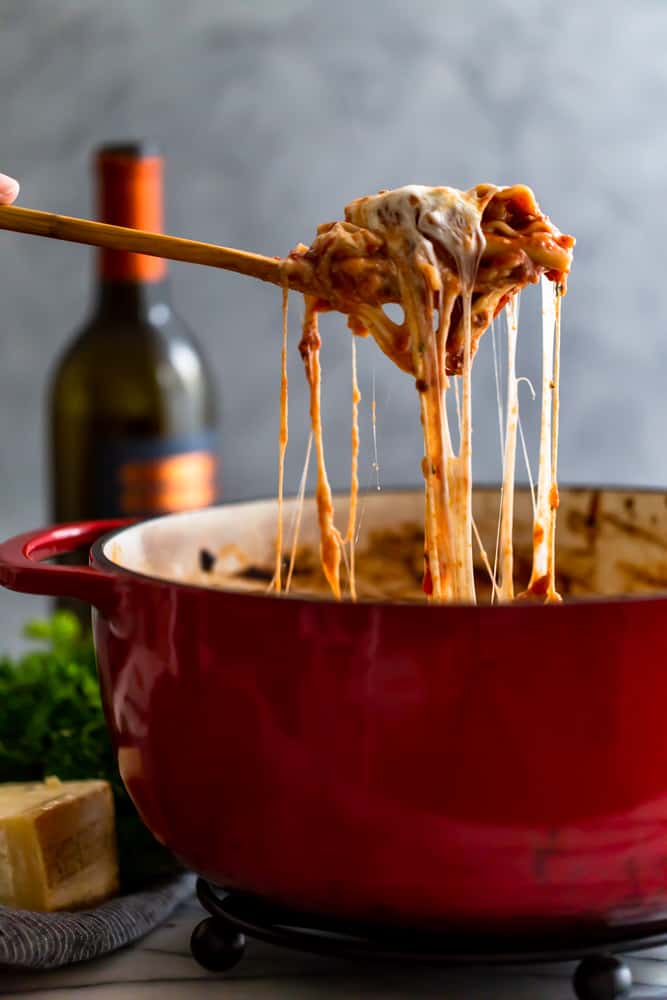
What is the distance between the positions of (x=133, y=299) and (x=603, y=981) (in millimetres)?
1073

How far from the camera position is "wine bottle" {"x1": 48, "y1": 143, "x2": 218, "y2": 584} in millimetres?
1490

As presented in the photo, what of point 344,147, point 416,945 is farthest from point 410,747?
point 344,147

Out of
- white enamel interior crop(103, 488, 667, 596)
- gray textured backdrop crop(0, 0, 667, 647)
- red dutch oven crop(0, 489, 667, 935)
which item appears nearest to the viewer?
red dutch oven crop(0, 489, 667, 935)

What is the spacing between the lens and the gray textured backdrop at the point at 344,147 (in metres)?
1.79

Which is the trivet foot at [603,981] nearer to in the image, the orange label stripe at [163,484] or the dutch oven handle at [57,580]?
the dutch oven handle at [57,580]

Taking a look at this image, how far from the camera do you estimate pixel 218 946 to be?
695 mm

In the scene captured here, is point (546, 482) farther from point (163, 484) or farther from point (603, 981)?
point (163, 484)

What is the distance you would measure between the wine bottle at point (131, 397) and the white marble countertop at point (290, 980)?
2.60ft

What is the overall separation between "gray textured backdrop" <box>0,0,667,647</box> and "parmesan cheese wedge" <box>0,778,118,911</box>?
99cm

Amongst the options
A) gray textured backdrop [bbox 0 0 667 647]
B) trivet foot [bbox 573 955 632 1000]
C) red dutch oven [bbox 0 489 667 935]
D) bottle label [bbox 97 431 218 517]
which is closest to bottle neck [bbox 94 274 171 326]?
bottle label [bbox 97 431 218 517]

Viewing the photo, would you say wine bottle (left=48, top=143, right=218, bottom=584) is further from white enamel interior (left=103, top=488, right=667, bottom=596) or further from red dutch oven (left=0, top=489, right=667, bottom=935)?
red dutch oven (left=0, top=489, right=667, bottom=935)

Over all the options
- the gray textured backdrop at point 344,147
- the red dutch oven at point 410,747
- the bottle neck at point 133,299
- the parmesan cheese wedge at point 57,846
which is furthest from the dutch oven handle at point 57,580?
the gray textured backdrop at point 344,147

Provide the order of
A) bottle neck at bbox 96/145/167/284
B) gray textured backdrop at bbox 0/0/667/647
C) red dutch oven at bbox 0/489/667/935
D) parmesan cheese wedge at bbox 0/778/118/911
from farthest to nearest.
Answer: gray textured backdrop at bbox 0/0/667/647 → bottle neck at bbox 96/145/167/284 → parmesan cheese wedge at bbox 0/778/118/911 → red dutch oven at bbox 0/489/667/935

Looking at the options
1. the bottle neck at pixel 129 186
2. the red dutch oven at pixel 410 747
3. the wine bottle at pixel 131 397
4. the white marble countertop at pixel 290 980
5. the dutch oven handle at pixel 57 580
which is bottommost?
the white marble countertop at pixel 290 980
